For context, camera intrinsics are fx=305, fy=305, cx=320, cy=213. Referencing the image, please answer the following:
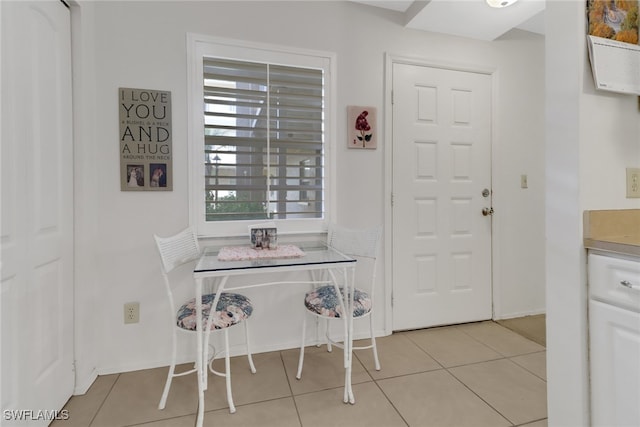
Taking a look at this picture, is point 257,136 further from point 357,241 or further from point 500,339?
point 500,339

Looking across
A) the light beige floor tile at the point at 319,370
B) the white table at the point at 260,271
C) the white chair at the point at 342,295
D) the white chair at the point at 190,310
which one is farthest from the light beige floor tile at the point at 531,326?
the white chair at the point at 190,310

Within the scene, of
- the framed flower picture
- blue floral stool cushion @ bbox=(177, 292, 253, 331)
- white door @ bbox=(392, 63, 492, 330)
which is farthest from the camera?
white door @ bbox=(392, 63, 492, 330)

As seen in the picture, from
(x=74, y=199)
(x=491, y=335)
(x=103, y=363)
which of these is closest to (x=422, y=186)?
(x=491, y=335)

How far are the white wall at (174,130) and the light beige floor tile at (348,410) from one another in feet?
1.87

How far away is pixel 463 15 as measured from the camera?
2236 mm

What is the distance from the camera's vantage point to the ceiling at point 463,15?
213 cm

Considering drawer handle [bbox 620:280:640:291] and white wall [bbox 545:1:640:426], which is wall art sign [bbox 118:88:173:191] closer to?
white wall [bbox 545:1:640:426]

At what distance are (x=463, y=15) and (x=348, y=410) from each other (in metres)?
2.71

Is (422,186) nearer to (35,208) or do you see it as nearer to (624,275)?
(624,275)

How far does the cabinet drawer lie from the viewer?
0.97 metres

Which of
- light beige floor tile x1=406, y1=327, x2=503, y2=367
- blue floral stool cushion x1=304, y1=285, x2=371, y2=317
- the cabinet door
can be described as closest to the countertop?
the cabinet door

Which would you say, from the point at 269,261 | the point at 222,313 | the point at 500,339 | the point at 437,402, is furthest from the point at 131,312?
the point at 500,339

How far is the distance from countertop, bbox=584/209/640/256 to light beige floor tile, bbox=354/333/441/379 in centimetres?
126

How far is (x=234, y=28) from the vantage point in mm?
2033
